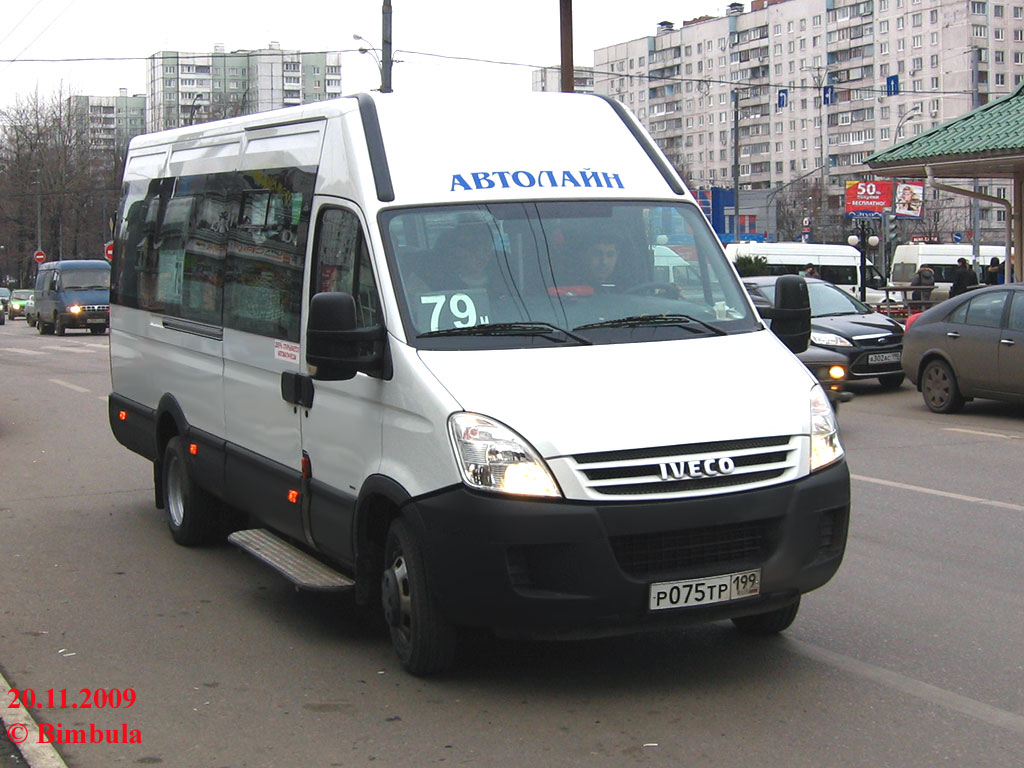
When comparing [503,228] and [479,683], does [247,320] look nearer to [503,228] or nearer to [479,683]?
[503,228]

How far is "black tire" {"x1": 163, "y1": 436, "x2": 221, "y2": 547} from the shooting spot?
27.4 ft

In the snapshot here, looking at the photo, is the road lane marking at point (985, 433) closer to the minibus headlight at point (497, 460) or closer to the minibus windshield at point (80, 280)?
the minibus headlight at point (497, 460)

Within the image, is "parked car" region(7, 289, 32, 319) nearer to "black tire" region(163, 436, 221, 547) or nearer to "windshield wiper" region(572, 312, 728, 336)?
"black tire" region(163, 436, 221, 547)

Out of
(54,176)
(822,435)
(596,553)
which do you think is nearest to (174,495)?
(596,553)

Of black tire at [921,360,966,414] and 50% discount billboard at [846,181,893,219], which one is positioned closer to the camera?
black tire at [921,360,966,414]

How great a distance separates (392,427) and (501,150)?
4.88ft

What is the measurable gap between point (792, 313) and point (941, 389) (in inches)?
408

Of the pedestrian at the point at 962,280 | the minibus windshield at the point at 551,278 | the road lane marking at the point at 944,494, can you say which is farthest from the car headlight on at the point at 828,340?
the minibus windshield at the point at 551,278

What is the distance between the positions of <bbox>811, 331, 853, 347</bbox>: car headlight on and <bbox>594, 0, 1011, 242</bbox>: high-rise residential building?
277ft

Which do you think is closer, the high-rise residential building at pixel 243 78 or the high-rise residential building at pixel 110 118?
the high-rise residential building at pixel 110 118

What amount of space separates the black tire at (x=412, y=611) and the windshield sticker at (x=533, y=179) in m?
1.60

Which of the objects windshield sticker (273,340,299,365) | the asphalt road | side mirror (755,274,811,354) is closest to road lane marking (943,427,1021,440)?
the asphalt road

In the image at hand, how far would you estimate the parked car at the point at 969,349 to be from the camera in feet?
49.8

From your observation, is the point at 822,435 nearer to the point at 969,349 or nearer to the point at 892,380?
the point at 969,349
